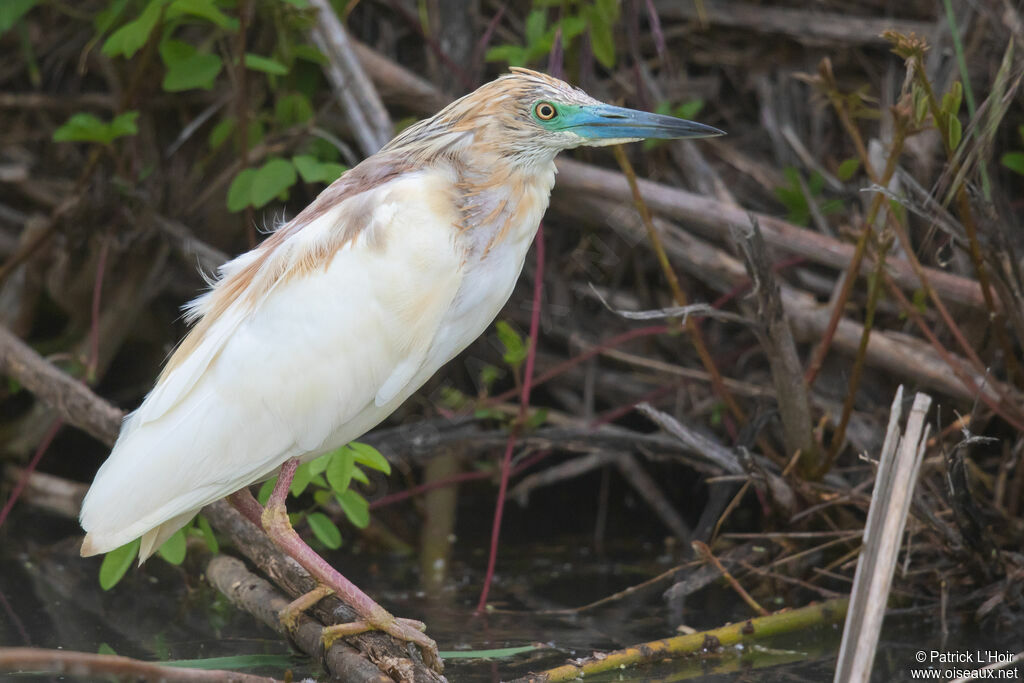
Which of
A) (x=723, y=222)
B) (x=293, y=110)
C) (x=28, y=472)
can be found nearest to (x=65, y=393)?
(x=28, y=472)

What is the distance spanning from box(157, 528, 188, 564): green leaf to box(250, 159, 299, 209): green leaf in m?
1.10

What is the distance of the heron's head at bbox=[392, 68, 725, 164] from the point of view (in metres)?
2.66

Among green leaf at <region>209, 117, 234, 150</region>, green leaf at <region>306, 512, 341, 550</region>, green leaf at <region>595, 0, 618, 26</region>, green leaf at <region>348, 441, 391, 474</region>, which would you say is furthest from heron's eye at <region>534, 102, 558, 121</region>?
green leaf at <region>209, 117, 234, 150</region>

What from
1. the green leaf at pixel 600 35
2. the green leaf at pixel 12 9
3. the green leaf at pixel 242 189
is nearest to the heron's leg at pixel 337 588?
the green leaf at pixel 242 189

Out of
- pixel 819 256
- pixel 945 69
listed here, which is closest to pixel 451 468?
pixel 819 256

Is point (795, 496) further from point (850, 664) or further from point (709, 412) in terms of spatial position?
point (850, 664)

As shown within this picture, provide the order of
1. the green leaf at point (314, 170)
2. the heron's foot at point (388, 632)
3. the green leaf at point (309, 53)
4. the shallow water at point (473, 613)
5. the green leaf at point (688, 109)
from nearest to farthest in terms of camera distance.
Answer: the heron's foot at point (388, 632)
the shallow water at point (473, 613)
the green leaf at point (314, 170)
the green leaf at point (309, 53)
the green leaf at point (688, 109)

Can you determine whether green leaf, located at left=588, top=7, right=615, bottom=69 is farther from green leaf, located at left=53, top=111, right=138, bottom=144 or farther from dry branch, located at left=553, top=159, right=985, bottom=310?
green leaf, located at left=53, top=111, right=138, bottom=144

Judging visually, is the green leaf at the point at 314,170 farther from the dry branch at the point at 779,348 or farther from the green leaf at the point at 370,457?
the dry branch at the point at 779,348

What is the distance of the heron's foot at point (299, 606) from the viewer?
2.63 metres

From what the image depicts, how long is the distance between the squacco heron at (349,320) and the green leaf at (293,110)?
4.84ft

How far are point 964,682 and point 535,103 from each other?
1669 mm

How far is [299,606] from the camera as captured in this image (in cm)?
263

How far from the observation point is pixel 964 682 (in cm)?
221
